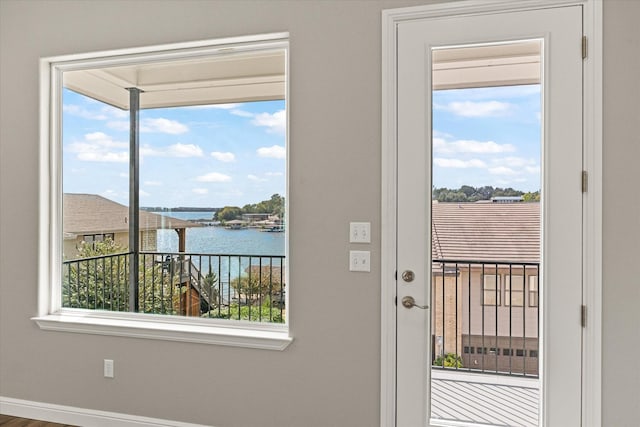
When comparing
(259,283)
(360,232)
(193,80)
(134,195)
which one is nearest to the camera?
(360,232)

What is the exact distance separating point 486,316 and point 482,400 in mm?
423

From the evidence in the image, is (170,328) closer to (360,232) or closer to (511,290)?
(360,232)

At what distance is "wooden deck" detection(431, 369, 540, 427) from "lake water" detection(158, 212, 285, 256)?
111 cm

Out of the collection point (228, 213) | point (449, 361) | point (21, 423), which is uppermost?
point (228, 213)

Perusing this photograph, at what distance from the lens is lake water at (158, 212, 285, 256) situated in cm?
260

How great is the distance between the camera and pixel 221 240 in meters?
2.69

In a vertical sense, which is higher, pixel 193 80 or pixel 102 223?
pixel 193 80

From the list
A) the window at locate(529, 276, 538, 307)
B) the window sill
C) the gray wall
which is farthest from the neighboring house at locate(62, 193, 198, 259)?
the window at locate(529, 276, 538, 307)

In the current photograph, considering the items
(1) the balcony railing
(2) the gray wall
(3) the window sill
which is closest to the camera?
(2) the gray wall

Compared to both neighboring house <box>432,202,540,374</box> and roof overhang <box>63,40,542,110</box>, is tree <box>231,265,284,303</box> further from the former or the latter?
roof overhang <box>63,40,542,110</box>

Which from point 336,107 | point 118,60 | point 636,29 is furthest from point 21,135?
point 636,29

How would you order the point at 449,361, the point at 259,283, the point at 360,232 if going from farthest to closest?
1. the point at 259,283
2. the point at 360,232
3. the point at 449,361

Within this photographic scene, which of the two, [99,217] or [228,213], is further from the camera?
[99,217]

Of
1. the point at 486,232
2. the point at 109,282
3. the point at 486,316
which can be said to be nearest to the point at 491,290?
the point at 486,316
